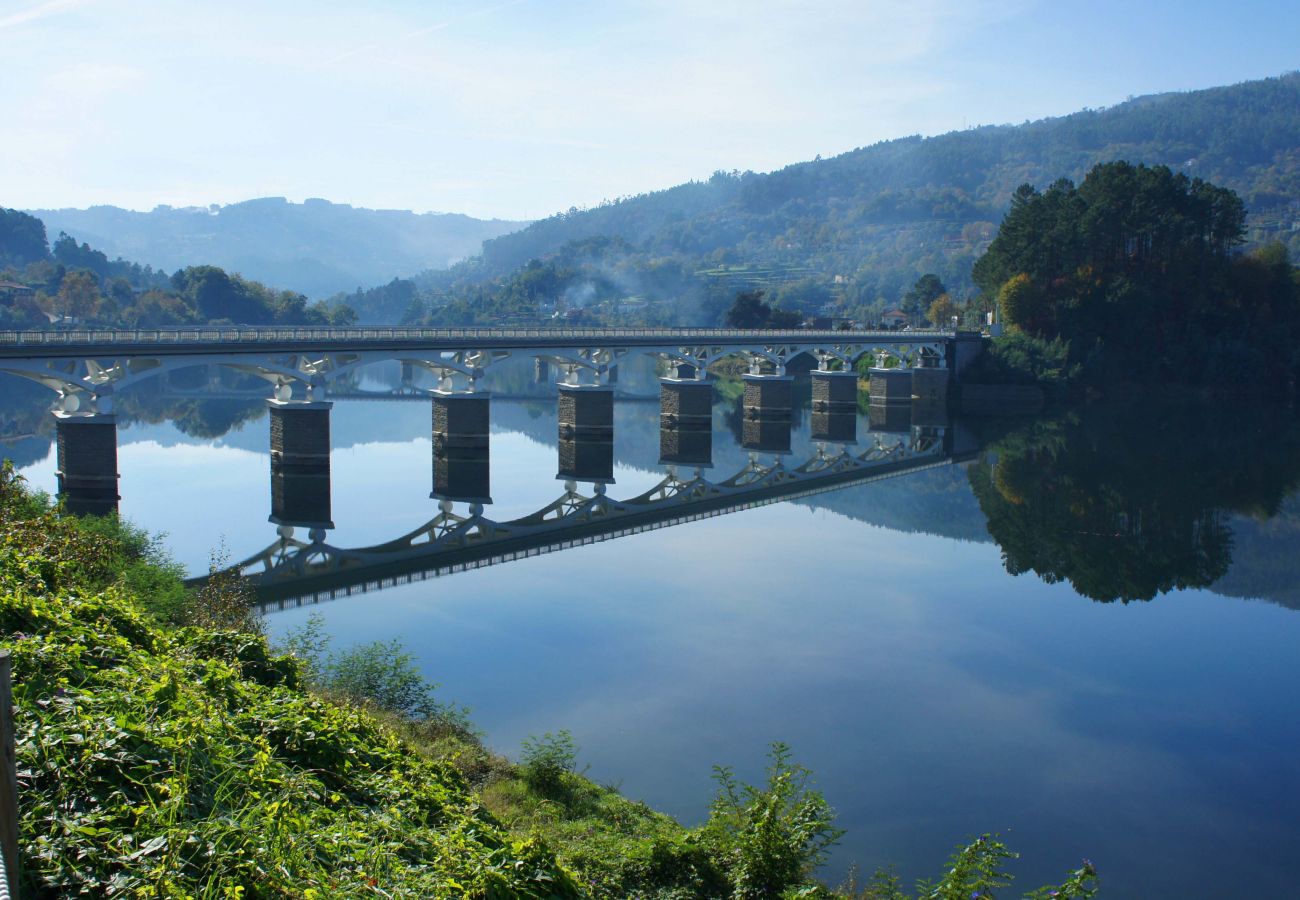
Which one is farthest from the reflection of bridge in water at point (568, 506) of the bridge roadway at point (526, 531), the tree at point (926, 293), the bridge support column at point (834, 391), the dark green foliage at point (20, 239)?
the dark green foliage at point (20, 239)

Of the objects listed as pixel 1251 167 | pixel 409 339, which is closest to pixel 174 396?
pixel 409 339

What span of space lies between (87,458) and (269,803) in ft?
77.1

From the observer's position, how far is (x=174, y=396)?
53.7 m

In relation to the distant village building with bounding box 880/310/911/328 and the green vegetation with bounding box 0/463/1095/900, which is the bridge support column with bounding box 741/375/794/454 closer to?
the distant village building with bounding box 880/310/911/328

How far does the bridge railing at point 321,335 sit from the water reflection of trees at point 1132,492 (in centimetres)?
1197

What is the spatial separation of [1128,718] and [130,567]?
1151 cm

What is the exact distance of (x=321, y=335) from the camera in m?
34.9

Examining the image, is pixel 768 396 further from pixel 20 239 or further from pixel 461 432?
pixel 20 239

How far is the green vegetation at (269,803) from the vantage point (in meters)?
4.62

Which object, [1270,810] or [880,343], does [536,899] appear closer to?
[1270,810]

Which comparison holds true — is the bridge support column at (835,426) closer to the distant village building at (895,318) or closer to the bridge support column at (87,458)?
the bridge support column at (87,458)

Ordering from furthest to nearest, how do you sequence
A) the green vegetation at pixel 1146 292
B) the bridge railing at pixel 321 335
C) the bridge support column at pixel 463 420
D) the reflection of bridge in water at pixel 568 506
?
the green vegetation at pixel 1146 292, the bridge support column at pixel 463 420, the bridge railing at pixel 321 335, the reflection of bridge in water at pixel 568 506

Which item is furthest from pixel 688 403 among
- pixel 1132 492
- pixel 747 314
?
pixel 747 314

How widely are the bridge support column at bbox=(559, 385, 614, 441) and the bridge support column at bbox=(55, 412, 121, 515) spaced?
15.6m
